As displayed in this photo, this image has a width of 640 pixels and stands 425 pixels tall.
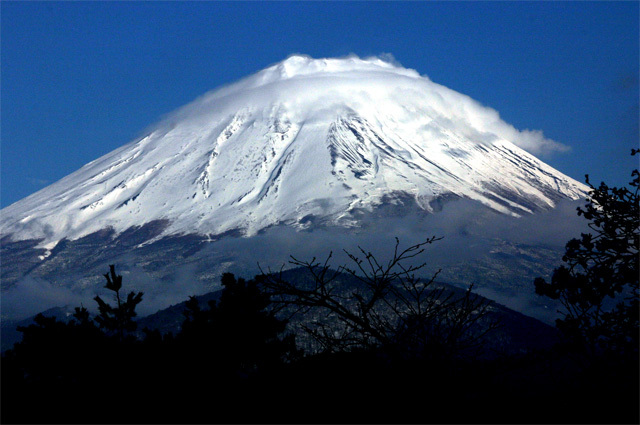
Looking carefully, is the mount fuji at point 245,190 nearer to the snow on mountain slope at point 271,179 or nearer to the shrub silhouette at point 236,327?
the snow on mountain slope at point 271,179

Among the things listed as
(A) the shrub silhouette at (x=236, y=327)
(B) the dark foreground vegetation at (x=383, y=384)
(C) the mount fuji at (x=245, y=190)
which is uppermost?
(C) the mount fuji at (x=245, y=190)

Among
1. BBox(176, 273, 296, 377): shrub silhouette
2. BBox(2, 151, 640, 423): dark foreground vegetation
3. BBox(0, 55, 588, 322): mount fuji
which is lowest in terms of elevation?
BBox(2, 151, 640, 423): dark foreground vegetation

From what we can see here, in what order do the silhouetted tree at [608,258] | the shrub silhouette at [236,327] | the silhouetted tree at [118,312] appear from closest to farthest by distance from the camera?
the silhouetted tree at [608,258], the silhouetted tree at [118,312], the shrub silhouette at [236,327]

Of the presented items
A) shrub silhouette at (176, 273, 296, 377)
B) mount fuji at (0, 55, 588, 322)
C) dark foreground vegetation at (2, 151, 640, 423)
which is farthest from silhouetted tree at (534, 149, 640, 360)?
mount fuji at (0, 55, 588, 322)

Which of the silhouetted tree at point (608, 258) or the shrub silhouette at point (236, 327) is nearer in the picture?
the silhouetted tree at point (608, 258)

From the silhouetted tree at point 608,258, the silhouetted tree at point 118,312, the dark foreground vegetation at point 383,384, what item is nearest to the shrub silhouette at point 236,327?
the silhouetted tree at point 118,312

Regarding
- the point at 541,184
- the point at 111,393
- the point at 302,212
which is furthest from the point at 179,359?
the point at 541,184

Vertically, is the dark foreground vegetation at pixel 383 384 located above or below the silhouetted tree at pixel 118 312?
below

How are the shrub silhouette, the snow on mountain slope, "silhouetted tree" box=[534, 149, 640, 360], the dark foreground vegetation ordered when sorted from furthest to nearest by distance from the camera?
the snow on mountain slope < the shrub silhouette < "silhouetted tree" box=[534, 149, 640, 360] < the dark foreground vegetation

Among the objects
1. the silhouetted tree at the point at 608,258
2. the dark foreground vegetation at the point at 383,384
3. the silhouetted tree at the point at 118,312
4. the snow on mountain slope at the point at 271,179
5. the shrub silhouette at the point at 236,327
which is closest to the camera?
the dark foreground vegetation at the point at 383,384

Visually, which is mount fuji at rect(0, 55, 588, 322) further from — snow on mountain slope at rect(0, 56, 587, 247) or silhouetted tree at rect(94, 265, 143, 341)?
silhouetted tree at rect(94, 265, 143, 341)

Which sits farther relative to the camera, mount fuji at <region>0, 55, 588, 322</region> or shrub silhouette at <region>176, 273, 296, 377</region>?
mount fuji at <region>0, 55, 588, 322</region>

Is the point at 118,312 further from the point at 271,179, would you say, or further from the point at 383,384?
the point at 271,179

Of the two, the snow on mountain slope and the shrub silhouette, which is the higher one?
the snow on mountain slope
